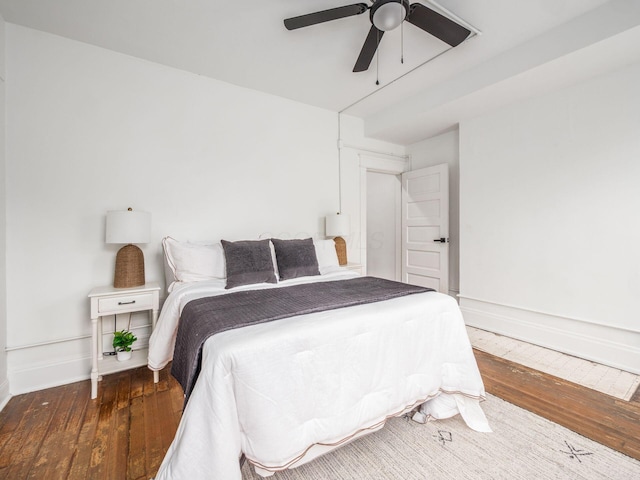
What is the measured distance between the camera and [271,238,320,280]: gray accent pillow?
2711 millimetres

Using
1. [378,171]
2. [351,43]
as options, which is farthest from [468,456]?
[378,171]

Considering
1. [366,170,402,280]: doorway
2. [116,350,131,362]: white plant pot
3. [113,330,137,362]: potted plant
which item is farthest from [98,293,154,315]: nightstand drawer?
[366,170,402,280]: doorway

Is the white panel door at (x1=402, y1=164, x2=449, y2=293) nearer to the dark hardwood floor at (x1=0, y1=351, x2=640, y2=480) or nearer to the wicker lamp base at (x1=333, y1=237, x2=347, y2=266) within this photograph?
the wicker lamp base at (x1=333, y1=237, x2=347, y2=266)

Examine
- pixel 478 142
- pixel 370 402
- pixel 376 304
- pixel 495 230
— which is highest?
pixel 478 142

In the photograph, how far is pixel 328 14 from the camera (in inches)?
73.4

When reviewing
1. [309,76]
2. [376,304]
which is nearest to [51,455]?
[376,304]

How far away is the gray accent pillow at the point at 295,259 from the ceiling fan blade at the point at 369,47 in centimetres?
163

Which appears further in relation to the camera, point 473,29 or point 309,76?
point 309,76

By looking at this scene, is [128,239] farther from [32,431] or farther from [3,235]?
[32,431]

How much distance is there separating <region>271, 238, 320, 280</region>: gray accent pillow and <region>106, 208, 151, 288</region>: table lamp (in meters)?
1.12

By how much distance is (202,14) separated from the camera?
2.21 m

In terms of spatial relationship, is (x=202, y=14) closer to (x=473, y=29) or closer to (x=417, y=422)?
(x=473, y=29)

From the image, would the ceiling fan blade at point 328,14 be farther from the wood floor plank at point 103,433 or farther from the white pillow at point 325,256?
the wood floor plank at point 103,433

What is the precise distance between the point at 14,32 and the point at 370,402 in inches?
145
